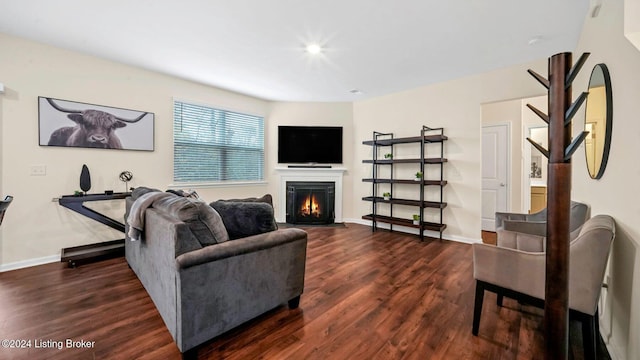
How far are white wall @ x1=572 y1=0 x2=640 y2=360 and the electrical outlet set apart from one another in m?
5.11

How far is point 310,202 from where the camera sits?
5.25 meters

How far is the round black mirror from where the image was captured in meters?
1.70

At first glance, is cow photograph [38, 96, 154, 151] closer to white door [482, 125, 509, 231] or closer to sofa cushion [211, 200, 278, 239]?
sofa cushion [211, 200, 278, 239]

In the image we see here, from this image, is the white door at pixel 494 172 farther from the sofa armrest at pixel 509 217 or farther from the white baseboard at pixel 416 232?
the sofa armrest at pixel 509 217

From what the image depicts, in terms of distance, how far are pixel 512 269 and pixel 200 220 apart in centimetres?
199

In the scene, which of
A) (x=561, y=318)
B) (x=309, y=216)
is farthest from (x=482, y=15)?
(x=309, y=216)

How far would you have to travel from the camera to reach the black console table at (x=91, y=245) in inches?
114

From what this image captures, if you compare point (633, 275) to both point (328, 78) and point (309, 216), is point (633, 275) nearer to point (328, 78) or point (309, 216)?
point (328, 78)

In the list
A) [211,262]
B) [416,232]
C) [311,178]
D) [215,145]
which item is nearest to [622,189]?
[211,262]

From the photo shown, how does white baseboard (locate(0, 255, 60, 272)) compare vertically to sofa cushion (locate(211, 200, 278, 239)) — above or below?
below

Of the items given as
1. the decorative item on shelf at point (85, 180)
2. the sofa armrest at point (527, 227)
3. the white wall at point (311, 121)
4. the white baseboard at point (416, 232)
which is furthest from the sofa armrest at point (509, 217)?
the decorative item on shelf at point (85, 180)

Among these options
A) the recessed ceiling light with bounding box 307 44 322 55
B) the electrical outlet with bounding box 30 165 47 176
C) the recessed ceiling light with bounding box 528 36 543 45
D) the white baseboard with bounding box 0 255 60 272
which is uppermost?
the recessed ceiling light with bounding box 307 44 322 55

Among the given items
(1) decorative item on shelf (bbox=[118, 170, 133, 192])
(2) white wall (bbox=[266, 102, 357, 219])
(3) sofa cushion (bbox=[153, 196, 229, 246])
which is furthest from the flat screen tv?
(3) sofa cushion (bbox=[153, 196, 229, 246])

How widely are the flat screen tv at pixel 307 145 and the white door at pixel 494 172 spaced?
280 cm
